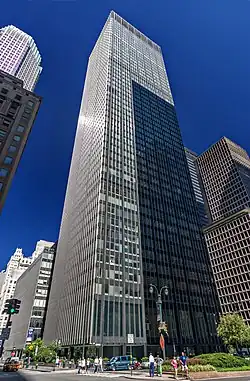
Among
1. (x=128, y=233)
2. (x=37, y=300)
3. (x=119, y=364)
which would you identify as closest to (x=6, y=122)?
(x=128, y=233)

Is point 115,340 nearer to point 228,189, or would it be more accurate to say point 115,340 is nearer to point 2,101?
point 2,101

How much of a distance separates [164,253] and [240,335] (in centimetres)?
2785

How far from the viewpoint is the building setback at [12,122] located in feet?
159

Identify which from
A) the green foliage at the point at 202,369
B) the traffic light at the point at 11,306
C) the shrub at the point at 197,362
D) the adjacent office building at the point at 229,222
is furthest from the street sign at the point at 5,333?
the adjacent office building at the point at 229,222

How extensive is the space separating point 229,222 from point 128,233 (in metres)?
61.1

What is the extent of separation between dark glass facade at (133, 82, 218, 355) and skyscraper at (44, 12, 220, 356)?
1.13 feet

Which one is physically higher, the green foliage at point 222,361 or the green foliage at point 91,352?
the green foliage at point 91,352

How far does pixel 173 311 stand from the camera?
67.5m

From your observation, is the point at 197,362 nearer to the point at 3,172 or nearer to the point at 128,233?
the point at 3,172

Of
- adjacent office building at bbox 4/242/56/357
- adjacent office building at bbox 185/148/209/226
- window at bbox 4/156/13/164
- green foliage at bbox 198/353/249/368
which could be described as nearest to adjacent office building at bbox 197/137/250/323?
adjacent office building at bbox 185/148/209/226

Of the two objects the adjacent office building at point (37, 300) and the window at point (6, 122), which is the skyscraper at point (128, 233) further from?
the window at point (6, 122)

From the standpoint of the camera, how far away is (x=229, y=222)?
112250mm

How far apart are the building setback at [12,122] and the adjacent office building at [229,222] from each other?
90.7 meters

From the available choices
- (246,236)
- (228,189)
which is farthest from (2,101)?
(228,189)
